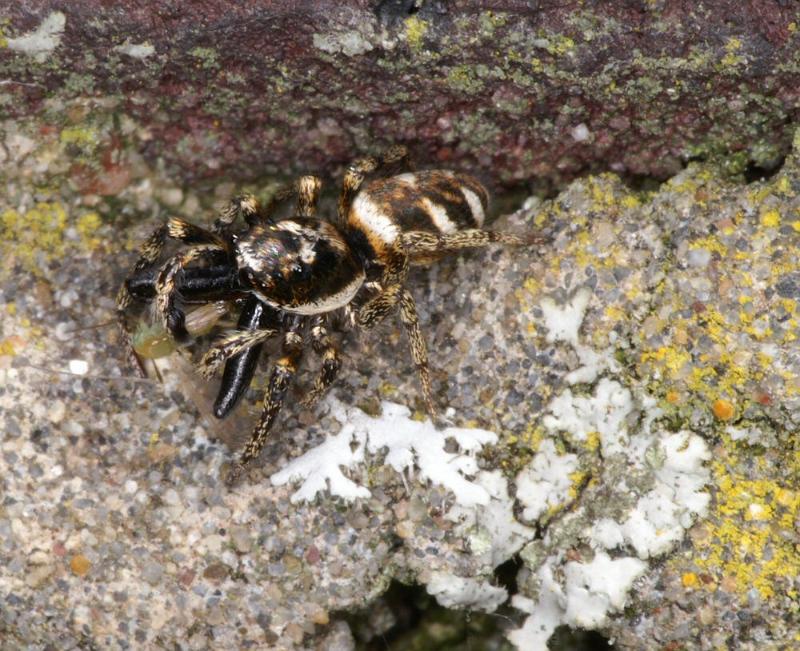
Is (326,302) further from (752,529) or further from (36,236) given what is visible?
(752,529)

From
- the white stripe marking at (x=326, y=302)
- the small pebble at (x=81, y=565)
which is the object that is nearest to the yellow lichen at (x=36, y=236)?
the white stripe marking at (x=326, y=302)

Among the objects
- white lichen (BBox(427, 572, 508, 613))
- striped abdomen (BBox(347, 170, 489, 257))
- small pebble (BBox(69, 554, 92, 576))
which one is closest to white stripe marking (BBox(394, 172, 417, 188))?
striped abdomen (BBox(347, 170, 489, 257))

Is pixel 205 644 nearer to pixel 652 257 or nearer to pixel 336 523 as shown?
pixel 336 523

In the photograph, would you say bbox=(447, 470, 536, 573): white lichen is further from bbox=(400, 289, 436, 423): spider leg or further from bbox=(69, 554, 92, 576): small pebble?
bbox=(69, 554, 92, 576): small pebble

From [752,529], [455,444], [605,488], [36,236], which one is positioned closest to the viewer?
[752,529]

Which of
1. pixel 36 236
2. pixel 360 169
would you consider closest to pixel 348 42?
pixel 360 169

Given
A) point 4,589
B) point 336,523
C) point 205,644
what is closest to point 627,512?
point 336,523

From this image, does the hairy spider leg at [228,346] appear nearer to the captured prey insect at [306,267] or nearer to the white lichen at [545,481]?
the captured prey insect at [306,267]
